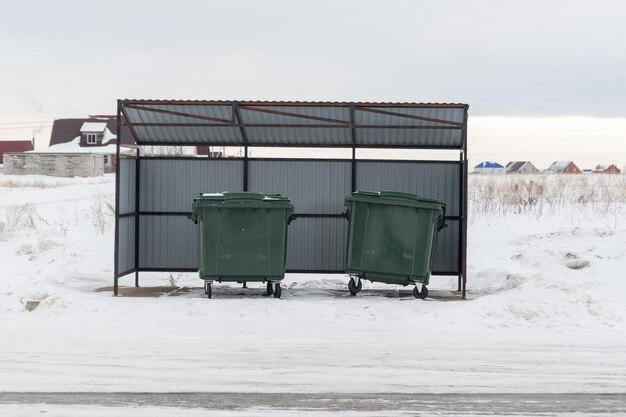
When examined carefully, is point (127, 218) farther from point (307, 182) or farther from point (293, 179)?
point (307, 182)

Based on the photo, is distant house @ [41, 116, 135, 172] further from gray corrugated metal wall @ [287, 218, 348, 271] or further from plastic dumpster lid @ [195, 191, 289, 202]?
plastic dumpster lid @ [195, 191, 289, 202]

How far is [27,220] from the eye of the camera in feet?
68.6

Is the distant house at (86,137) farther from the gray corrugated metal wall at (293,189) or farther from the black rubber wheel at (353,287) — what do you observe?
the black rubber wheel at (353,287)

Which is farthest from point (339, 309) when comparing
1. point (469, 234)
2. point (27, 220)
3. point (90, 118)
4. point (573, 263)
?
point (90, 118)

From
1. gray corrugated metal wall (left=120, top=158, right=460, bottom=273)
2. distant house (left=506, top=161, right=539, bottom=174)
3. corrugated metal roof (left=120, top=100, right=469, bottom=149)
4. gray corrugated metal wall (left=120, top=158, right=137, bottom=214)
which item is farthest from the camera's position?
distant house (left=506, top=161, right=539, bottom=174)

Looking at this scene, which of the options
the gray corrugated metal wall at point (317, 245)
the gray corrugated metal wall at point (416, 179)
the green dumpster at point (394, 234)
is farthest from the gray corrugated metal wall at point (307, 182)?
the green dumpster at point (394, 234)

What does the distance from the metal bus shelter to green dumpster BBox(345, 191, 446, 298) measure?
1499 mm

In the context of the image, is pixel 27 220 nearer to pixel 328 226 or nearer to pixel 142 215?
pixel 142 215

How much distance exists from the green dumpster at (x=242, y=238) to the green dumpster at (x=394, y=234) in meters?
1.08

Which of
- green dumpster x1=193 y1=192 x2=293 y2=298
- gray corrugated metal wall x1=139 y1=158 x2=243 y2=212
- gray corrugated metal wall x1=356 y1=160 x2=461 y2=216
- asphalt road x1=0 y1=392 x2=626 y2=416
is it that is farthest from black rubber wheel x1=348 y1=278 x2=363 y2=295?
asphalt road x1=0 y1=392 x2=626 y2=416

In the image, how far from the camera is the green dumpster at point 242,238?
38.8ft

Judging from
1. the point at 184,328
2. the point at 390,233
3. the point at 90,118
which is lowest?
the point at 184,328

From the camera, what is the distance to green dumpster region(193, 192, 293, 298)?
1184cm

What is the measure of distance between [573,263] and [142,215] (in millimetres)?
7183
